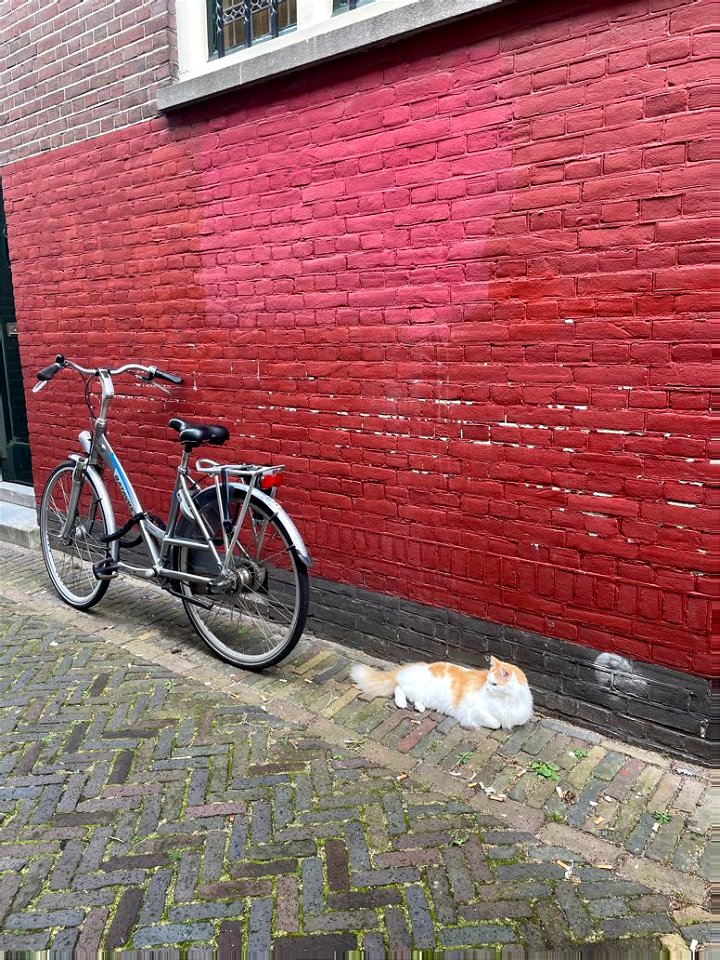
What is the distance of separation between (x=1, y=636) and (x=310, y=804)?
106 inches

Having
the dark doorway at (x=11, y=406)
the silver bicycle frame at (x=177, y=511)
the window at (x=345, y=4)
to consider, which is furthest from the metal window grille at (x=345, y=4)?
the dark doorway at (x=11, y=406)

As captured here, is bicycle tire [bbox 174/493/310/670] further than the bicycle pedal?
No

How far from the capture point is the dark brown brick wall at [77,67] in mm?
4750

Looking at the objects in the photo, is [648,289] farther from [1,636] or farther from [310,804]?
[1,636]

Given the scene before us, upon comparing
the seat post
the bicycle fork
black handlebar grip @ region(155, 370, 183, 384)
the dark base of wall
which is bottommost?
the dark base of wall

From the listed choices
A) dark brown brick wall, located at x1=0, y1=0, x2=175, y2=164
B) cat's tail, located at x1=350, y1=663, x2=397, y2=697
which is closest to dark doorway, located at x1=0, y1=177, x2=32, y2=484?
dark brown brick wall, located at x1=0, y1=0, x2=175, y2=164

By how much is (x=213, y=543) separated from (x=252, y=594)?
36 centimetres

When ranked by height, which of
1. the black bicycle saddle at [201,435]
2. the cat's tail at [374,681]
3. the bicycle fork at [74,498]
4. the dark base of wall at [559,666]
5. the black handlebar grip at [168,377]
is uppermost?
the black handlebar grip at [168,377]

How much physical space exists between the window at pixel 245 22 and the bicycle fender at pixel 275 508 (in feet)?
9.18

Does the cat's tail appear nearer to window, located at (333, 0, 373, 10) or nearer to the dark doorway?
window, located at (333, 0, 373, 10)

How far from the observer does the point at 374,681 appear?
3686 millimetres

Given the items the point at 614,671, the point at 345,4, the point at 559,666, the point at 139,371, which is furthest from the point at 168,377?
the point at 614,671

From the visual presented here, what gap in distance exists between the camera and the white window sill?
329 cm

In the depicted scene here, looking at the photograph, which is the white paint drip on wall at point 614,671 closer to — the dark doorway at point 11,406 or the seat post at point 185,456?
the seat post at point 185,456
